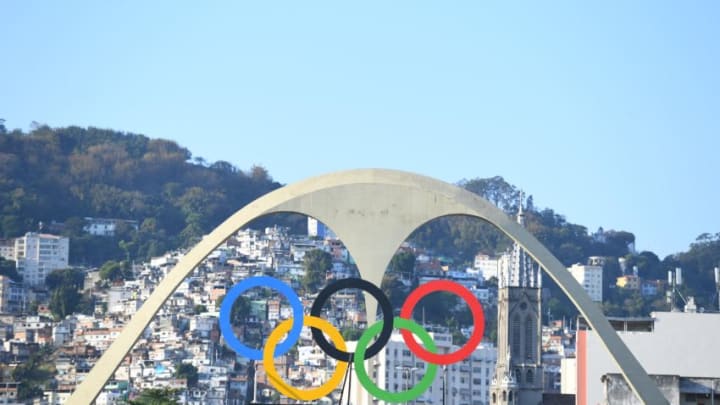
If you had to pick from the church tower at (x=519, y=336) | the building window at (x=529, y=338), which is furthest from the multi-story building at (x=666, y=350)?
the building window at (x=529, y=338)

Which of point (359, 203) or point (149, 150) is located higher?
point (149, 150)

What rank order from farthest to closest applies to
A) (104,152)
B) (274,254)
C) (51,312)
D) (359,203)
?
(104,152)
(274,254)
(51,312)
(359,203)

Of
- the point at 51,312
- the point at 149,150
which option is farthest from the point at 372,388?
the point at 149,150

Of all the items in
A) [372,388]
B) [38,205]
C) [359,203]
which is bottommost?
[372,388]

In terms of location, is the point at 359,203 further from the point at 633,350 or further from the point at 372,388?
the point at 633,350

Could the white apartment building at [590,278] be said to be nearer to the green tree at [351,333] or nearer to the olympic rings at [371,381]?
the green tree at [351,333]

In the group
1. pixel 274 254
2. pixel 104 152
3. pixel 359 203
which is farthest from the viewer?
pixel 104 152

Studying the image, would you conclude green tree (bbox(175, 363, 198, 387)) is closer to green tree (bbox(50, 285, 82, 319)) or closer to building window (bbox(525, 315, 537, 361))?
green tree (bbox(50, 285, 82, 319))

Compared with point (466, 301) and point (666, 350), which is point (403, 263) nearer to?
point (666, 350)
